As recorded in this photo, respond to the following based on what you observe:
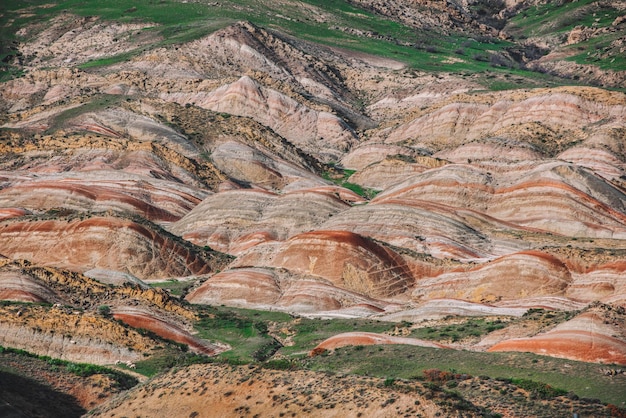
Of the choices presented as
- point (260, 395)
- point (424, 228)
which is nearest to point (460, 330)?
point (260, 395)

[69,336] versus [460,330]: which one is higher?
[69,336]

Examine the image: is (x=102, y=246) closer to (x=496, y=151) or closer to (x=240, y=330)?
(x=240, y=330)

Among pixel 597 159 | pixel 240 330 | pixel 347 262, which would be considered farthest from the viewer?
pixel 597 159

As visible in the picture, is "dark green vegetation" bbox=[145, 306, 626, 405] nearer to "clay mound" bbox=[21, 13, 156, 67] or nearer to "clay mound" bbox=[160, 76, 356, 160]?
"clay mound" bbox=[160, 76, 356, 160]

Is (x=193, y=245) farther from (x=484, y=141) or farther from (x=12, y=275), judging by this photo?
(x=484, y=141)

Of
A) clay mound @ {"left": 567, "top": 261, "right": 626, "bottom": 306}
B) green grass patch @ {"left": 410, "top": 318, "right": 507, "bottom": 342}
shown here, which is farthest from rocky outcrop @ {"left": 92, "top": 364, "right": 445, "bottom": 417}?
clay mound @ {"left": 567, "top": 261, "right": 626, "bottom": 306}

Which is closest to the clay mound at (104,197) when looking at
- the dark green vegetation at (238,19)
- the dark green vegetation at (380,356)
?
the dark green vegetation at (380,356)

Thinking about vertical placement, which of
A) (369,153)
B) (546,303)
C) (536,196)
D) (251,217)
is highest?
(546,303)
